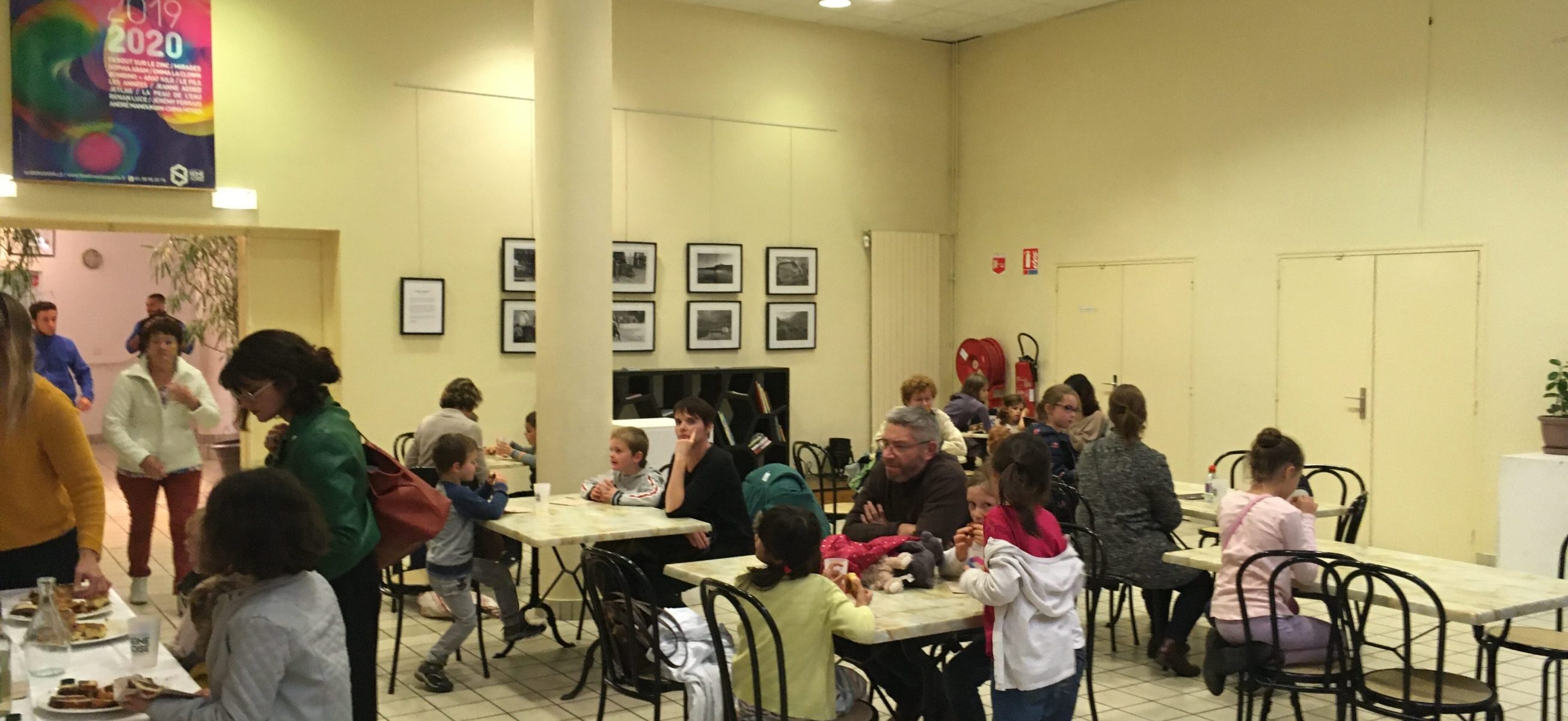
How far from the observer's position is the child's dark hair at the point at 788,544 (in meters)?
3.43

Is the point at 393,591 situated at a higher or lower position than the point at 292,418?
lower

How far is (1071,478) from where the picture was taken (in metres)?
6.64

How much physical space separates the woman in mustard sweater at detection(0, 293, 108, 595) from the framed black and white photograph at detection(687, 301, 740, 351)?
714 cm

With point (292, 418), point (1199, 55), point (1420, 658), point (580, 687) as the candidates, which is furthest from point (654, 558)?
point (1199, 55)

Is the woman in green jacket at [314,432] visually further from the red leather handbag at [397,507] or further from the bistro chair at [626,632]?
the bistro chair at [626,632]

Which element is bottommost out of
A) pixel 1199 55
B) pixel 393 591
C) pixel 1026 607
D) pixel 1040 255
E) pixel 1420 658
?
pixel 1420 658

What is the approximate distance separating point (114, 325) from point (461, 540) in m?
12.1

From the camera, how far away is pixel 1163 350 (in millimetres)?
9953

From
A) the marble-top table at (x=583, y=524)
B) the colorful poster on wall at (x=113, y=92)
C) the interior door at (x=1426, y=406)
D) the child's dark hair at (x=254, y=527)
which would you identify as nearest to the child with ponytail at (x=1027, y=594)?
the marble-top table at (x=583, y=524)

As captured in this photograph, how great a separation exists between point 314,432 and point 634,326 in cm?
730

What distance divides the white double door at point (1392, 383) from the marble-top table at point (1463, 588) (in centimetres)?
371

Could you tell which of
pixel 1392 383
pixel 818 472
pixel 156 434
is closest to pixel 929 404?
pixel 1392 383

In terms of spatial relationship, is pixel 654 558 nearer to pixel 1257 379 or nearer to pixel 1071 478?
pixel 1071 478

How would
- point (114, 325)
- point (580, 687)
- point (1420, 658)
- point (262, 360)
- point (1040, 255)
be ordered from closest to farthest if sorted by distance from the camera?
point (262, 360) → point (580, 687) → point (1420, 658) → point (1040, 255) → point (114, 325)
